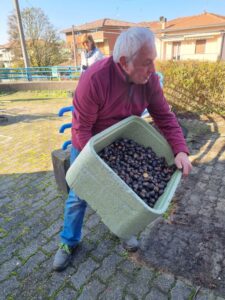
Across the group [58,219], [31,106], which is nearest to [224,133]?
[58,219]

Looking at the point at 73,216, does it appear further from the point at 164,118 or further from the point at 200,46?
the point at 200,46

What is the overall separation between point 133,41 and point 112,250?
1812mm

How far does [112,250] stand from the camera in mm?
2361

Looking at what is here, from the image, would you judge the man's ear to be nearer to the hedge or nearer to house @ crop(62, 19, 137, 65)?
the hedge

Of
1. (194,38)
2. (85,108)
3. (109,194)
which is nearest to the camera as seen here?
(109,194)

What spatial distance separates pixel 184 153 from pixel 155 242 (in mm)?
1064

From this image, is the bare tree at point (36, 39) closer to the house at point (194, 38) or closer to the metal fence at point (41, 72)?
the house at point (194, 38)

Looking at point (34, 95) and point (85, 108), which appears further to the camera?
point (34, 95)

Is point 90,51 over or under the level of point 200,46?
over

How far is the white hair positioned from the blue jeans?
83cm

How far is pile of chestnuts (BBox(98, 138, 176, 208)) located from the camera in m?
1.50

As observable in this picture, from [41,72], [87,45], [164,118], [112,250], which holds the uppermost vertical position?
[87,45]

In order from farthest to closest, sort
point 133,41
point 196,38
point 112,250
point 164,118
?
1. point 196,38
2. point 112,250
3. point 164,118
4. point 133,41

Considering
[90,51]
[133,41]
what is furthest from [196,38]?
[133,41]
